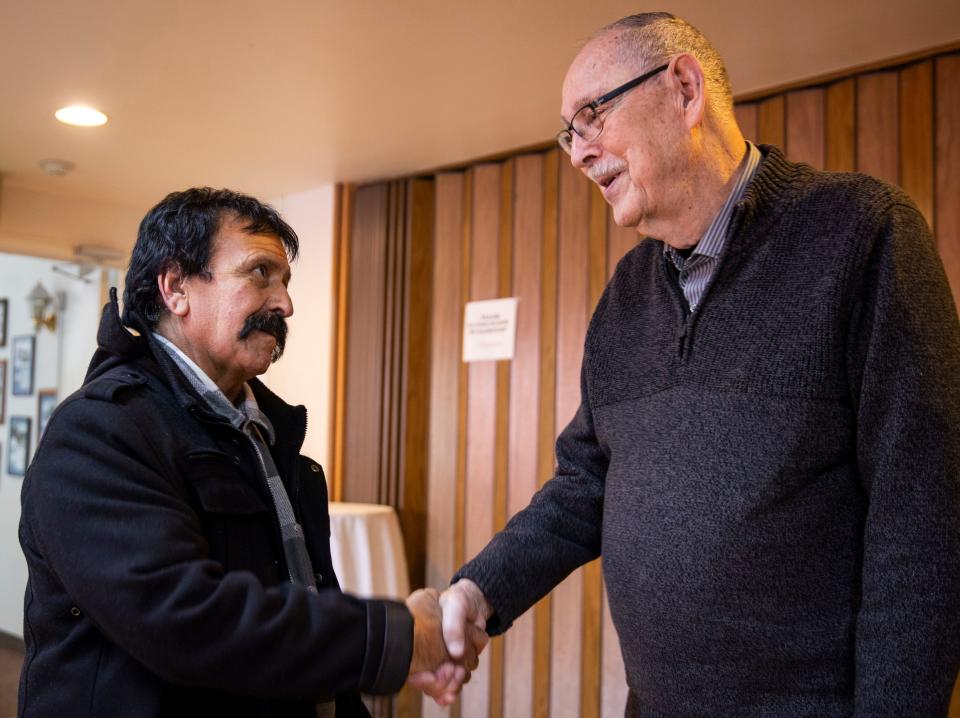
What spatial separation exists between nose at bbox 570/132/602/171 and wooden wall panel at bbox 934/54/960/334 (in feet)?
5.39

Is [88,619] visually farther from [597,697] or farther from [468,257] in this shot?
[468,257]

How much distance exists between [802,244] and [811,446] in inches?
12.5

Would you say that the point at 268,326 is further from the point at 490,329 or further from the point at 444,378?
the point at 444,378

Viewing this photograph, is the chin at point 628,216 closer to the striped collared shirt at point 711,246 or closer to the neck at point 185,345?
the striped collared shirt at point 711,246

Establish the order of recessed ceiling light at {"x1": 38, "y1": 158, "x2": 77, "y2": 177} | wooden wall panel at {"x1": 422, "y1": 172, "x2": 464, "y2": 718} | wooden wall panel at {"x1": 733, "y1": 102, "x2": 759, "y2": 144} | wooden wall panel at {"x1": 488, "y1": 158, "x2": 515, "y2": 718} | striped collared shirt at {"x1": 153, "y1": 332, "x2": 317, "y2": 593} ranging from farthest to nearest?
recessed ceiling light at {"x1": 38, "y1": 158, "x2": 77, "y2": 177} < wooden wall panel at {"x1": 422, "y1": 172, "x2": 464, "y2": 718} < wooden wall panel at {"x1": 488, "y1": 158, "x2": 515, "y2": 718} < wooden wall panel at {"x1": 733, "y1": 102, "x2": 759, "y2": 144} < striped collared shirt at {"x1": 153, "y1": 332, "x2": 317, "y2": 593}

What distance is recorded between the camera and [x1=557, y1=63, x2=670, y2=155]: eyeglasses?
1544mm

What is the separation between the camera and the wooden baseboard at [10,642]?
19.7ft

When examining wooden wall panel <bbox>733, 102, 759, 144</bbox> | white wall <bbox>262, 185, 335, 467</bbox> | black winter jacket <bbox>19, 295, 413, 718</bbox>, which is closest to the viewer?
black winter jacket <bbox>19, 295, 413, 718</bbox>

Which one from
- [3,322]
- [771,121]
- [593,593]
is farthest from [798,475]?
[3,322]

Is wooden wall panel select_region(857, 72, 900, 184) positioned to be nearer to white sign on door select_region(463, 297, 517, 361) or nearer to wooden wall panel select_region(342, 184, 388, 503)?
white sign on door select_region(463, 297, 517, 361)

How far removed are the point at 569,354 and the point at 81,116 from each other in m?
2.15

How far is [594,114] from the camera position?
1604 millimetres

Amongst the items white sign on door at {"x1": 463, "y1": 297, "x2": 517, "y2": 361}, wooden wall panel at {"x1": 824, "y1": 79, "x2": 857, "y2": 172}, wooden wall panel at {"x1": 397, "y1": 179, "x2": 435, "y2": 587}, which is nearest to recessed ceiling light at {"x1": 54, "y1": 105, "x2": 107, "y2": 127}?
wooden wall panel at {"x1": 397, "y1": 179, "x2": 435, "y2": 587}

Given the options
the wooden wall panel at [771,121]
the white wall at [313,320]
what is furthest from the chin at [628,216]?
the white wall at [313,320]
